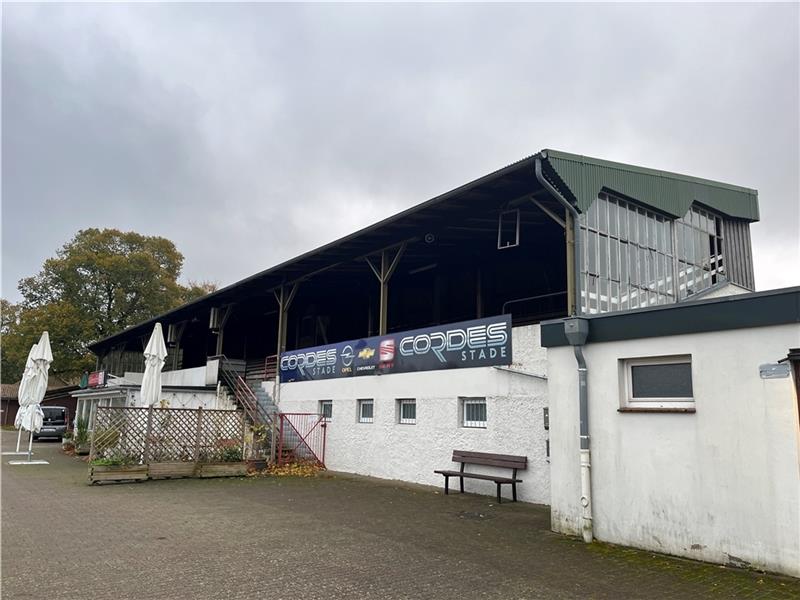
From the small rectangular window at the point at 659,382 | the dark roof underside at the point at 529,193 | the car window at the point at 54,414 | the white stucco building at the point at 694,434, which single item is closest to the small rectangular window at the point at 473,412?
the dark roof underside at the point at 529,193

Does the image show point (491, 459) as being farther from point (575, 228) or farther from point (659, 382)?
point (659, 382)

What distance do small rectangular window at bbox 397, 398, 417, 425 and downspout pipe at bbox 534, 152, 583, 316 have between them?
4651 mm

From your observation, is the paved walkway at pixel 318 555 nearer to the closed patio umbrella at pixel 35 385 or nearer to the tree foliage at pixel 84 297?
the closed patio umbrella at pixel 35 385

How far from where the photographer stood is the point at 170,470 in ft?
45.4

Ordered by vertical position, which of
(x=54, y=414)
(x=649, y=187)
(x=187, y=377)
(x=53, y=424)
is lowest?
(x=53, y=424)

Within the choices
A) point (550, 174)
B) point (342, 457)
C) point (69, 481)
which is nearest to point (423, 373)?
point (342, 457)

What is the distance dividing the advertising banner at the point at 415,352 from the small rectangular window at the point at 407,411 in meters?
0.72

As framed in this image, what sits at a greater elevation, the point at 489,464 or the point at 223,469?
the point at 489,464

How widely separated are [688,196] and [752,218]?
3557 millimetres

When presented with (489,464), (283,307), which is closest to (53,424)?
(283,307)

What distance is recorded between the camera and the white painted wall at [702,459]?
5.83 meters

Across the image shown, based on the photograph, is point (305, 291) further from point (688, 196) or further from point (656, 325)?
point (656, 325)

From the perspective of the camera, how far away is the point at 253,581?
18.1 feet

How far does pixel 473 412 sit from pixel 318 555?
6298 millimetres
